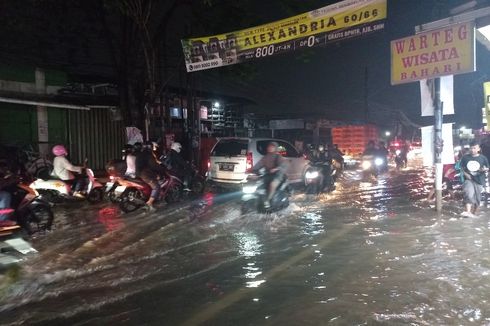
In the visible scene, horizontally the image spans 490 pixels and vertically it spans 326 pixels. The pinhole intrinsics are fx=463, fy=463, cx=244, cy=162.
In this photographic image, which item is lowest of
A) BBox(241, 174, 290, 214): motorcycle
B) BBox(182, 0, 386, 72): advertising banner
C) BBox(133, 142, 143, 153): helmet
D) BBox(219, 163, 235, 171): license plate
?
BBox(241, 174, 290, 214): motorcycle

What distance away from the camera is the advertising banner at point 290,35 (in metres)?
11.4

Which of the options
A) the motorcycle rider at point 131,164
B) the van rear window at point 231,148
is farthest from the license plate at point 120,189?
the van rear window at point 231,148

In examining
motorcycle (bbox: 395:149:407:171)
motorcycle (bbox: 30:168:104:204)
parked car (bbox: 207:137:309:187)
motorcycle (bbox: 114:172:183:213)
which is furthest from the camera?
motorcycle (bbox: 395:149:407:171)

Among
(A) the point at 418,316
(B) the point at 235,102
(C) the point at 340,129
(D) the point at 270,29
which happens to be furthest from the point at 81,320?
(C) the point at 340,129

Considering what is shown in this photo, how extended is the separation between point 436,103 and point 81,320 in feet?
27.1

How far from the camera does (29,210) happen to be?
8.05 metres

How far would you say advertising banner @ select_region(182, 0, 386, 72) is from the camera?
1138cm

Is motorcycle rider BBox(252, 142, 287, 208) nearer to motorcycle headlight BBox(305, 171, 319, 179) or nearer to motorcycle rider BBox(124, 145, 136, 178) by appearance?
motorcycle rider BBox(124, 145, 136, 178)

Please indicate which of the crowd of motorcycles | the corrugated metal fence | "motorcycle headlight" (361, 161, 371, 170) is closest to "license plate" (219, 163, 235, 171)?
the crowd of motorcycles

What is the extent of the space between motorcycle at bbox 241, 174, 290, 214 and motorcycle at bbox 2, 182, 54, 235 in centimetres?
407

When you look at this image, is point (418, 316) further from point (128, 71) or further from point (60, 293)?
point (128, 71)

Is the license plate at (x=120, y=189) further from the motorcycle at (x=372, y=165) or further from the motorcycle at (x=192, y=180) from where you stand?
the motorcycle at (x=372, y=165)

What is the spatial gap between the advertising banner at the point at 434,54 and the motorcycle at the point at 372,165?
10.3 meters

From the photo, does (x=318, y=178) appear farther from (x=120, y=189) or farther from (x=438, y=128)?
(x=120, y=189)
